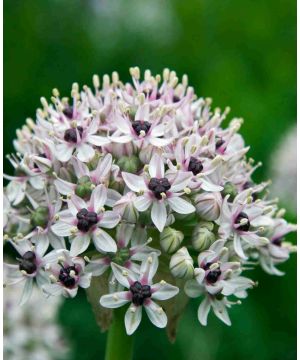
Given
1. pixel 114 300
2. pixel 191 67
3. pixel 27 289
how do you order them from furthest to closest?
pixel 191 67 < pixel 27 289 < pixel 114 300

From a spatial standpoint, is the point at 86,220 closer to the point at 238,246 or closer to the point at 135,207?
the point at 135,207

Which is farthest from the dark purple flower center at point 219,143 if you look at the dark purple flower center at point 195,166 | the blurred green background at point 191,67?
the blurred green background at point 191,67

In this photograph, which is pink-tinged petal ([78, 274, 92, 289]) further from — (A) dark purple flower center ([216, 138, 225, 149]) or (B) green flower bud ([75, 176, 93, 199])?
(A) dark purple flower center ([216, 138, 225, 149])

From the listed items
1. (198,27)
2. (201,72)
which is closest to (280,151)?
(201,72)

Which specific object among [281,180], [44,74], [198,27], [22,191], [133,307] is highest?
[198,27]

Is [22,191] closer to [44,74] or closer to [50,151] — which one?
[50,151]

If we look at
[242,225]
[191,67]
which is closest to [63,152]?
[242,225]

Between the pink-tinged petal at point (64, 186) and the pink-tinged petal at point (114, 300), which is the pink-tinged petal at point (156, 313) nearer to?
the pink-tinged petal at point (114, 300)
